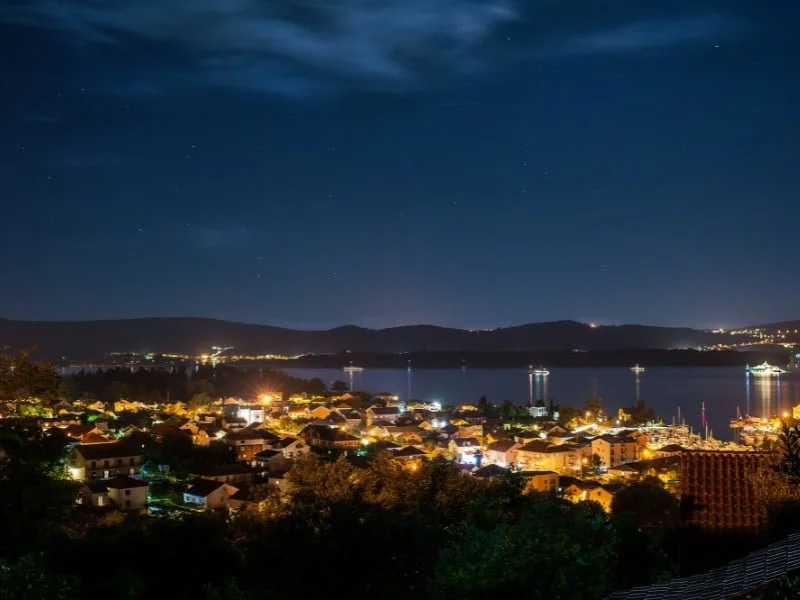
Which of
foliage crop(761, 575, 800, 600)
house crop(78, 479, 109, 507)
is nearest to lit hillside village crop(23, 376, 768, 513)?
house crop(78, 479, 109, 507)

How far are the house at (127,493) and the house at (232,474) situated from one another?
160 cm

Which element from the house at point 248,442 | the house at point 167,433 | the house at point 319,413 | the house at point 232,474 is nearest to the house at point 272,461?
the house at point 248,442

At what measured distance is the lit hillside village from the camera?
14.1 m

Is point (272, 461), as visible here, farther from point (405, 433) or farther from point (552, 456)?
point (405, 433)

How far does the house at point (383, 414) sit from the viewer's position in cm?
3056

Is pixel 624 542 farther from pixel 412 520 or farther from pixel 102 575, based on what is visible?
pixel 102 575

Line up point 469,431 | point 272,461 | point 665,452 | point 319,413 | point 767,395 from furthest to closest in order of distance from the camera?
point 767,395, point 319,413, point 469,431, point 665,452, point 272,461

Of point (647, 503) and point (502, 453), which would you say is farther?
point (502, 453)

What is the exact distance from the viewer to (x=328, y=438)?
72.2 ft

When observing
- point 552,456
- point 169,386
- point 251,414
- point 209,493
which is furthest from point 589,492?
point 169,386

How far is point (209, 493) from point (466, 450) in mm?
10131

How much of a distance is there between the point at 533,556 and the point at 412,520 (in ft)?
6.43

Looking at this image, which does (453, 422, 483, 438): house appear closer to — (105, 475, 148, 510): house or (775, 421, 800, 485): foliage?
(105, 475, 148, 510): house

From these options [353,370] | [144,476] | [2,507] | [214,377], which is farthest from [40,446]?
[353,370]
